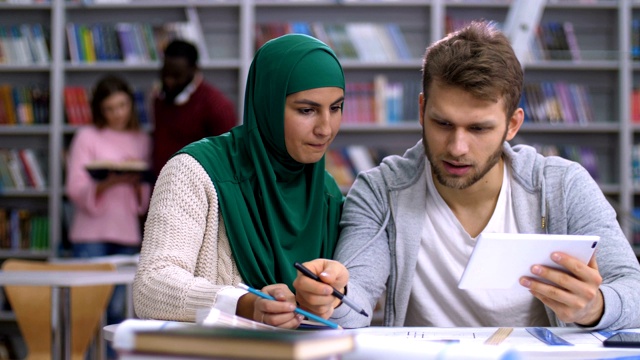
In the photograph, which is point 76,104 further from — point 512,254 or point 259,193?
point 512,254

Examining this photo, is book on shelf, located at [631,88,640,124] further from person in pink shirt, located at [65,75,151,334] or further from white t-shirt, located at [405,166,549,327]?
white t-shirt, located at [405,166,549,327]

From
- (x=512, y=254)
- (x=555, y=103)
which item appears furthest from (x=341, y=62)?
(x=512, y=254)

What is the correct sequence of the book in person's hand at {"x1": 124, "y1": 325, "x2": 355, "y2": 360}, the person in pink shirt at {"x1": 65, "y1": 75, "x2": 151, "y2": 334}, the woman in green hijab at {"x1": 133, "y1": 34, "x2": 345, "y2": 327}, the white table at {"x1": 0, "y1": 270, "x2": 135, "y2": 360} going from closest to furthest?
1. the book in person's hand at {"x1": 124, "y1": 325, "x2": 355, "y2": 360}
2. the woman in green hijab at {"x1": 133, "y1": 34, "x2": 345, "y2": 327}
3. the white table at {"x1": 0, "y1": 270, "x2": 135, "y2": 360}
4. the person in pink shirt at {"x1": 65, "y1": 75, "x2": 151, "y2": 334}

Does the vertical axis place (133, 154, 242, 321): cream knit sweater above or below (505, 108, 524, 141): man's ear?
below

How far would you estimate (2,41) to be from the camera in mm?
5352

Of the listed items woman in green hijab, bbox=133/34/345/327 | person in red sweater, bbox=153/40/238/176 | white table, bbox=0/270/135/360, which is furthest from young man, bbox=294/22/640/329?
person in red sweater, bbox=153/40/238/176

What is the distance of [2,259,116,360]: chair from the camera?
3143 millimetres

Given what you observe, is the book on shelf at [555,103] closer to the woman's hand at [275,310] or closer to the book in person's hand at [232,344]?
the woman's hand at [275,310]

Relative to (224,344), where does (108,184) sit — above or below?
below

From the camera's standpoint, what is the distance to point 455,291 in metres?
1.90

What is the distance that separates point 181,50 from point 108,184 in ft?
2.73

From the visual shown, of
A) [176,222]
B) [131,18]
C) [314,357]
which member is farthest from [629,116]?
[314,357]

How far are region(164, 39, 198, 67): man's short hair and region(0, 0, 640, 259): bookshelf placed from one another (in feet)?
2.15

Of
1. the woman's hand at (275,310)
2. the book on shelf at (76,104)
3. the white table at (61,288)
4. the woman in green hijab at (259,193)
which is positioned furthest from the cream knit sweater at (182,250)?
the book on shelf at (76,104)
